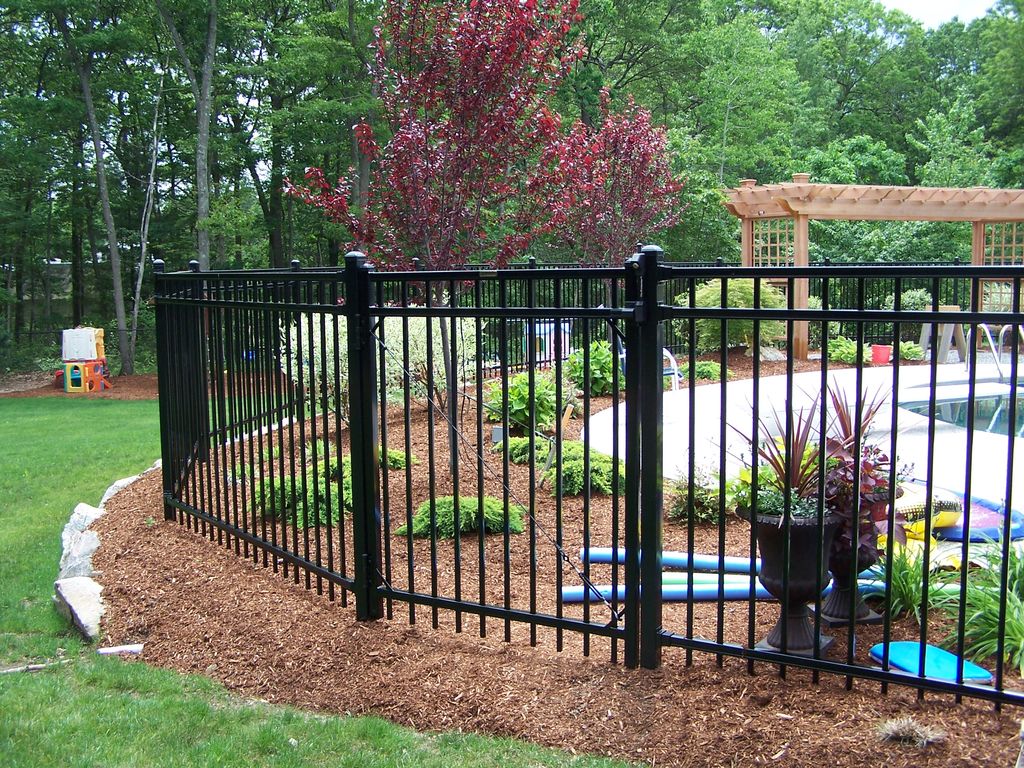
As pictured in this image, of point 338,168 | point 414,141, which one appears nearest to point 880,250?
point 338,168

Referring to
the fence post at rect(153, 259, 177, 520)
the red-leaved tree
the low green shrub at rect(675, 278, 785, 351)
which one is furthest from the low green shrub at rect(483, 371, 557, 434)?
the low green shrub at rect(675, 278, 785, 351)

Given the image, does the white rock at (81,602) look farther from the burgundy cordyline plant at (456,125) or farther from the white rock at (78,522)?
the burgundy cordyline plant at (456,125)

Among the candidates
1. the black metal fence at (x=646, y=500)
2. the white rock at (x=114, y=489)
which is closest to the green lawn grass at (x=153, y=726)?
the black metal fence at (x=646, y=500)

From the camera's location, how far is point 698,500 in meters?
5.33

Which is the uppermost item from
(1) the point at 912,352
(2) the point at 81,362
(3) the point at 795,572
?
(1) the point at 912,352

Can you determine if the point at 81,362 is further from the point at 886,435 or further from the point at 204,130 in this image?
the point at 886,435

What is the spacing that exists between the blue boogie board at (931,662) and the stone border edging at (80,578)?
3659mm

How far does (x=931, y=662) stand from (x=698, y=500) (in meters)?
2.19

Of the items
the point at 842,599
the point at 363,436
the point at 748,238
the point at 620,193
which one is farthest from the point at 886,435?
the point at 748,238

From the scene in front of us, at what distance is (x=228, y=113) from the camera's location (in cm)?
2370

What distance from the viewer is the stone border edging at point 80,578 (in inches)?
185

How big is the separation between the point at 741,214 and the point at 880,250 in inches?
351

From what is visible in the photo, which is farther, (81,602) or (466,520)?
(466,520)

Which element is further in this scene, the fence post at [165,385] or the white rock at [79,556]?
the fence post at [165,385]
